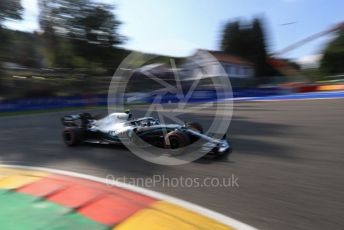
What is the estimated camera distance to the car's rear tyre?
5.58 meters

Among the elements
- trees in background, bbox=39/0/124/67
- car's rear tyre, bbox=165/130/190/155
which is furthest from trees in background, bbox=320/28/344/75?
car's rear tyre, bbox=165/130/190/155

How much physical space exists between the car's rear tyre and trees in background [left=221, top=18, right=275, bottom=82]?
44.1 meters

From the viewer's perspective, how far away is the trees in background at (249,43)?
48.2m

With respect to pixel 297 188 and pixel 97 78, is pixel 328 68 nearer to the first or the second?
pixel 97 78

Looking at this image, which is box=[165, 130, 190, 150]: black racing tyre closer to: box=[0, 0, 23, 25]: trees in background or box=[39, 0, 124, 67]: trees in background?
box=[0, 0, 23, 25]: trees in background

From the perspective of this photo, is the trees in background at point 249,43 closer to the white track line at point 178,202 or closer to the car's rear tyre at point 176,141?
the car's rear tyre at point 176,141

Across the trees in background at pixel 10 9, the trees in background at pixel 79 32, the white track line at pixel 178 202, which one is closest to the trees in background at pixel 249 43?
the trees in background at pixel 79 32

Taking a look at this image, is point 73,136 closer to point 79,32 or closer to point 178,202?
point 178,202

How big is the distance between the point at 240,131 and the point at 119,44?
25860mm

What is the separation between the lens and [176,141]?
564 cm

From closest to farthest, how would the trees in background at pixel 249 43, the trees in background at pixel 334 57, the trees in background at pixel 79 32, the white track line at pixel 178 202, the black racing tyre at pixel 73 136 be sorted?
the white track line at pixel 178 202, the black racing tyre at pixel 73 136, the trees in background at pixel 79 32, the trees in background at pixel 334 57, the trees in background at pixel 249 43

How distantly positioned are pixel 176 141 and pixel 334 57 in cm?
4665

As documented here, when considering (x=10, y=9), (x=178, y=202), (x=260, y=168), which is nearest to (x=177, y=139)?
(x=260, y=168)

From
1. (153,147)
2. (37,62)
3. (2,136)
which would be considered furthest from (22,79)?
(153,147)
